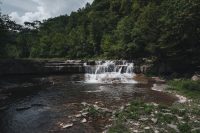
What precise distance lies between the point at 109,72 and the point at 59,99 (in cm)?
2140

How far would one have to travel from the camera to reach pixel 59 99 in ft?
118

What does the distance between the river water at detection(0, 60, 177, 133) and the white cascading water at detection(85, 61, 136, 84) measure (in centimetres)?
60

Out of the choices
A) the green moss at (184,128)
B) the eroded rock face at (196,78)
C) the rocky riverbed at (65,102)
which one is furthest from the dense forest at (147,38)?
the green moss at (184,128)

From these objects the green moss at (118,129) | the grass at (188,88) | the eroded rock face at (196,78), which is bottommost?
the green moss at (118,129)

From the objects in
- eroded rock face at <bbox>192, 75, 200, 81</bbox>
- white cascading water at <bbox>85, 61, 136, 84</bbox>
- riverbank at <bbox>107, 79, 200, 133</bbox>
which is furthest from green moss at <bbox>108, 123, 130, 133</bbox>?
white cascading water at <bbox>85, 61, 136, 84</bbox>

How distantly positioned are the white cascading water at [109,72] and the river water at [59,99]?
1.98 ft

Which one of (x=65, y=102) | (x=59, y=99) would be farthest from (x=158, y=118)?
(x=59, y=99)

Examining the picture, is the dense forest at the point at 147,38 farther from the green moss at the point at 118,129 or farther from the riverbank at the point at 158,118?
the green moss at the point at 118,129

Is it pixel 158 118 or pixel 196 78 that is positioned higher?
pixel 196 78

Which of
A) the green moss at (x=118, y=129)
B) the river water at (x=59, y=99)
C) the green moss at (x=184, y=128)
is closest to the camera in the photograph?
the green moss at (x=184, y=128)

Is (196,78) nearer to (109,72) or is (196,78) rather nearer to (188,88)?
(188,88)

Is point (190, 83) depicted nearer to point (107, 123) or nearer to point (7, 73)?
point (107, 123)

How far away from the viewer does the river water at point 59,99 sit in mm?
24938

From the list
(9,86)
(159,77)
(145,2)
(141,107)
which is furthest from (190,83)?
(145,2)
